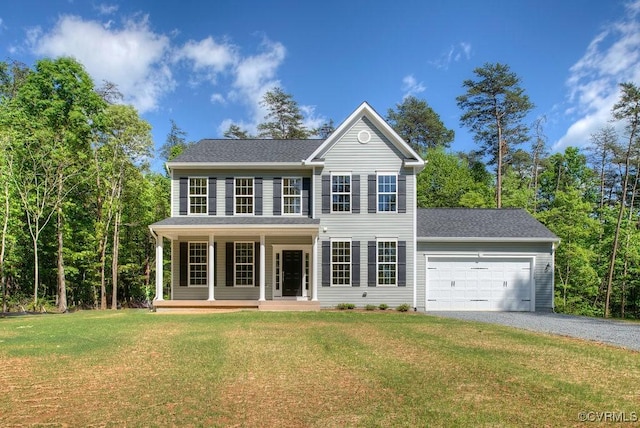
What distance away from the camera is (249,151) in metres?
19.9

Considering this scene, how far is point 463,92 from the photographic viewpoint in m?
33.3

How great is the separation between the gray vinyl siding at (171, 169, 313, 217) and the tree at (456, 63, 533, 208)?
749 inches

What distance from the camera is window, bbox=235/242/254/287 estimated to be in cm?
1889

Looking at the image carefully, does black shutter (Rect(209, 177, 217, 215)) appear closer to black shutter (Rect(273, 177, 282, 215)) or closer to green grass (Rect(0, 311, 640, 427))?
black shutter (Rect(273, 177, 282, 215))

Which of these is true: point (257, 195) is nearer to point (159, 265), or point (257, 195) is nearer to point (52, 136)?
point (159, 265)

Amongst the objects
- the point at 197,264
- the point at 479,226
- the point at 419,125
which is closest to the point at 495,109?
the point at 419,125

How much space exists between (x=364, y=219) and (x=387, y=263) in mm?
2053

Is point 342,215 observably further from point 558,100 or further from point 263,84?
point 263,84

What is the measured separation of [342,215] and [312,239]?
161 centimetres

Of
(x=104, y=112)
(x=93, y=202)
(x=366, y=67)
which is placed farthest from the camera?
(x=93, y=202)

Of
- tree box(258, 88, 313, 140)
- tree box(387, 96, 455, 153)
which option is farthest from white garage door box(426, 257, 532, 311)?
tree box(258, 88, 313, 140)

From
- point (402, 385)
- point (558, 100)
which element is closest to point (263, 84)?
point (558, 100)

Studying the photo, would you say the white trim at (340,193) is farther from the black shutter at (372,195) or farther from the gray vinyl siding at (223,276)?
the gray vinyl siding at (223,276)

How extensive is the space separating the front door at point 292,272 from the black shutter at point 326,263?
4.33ft
